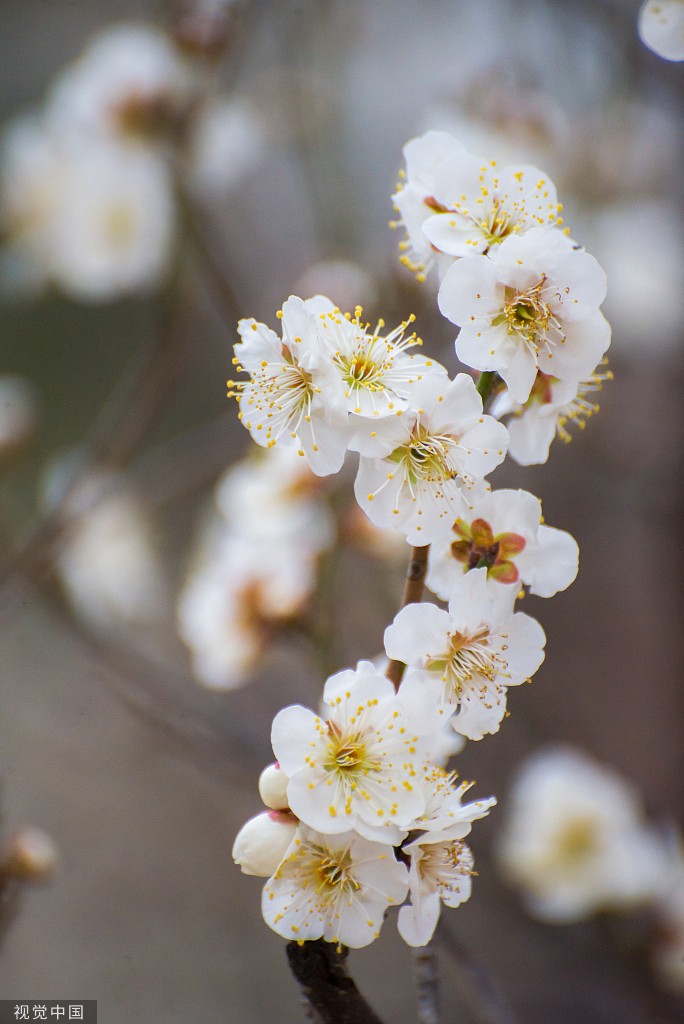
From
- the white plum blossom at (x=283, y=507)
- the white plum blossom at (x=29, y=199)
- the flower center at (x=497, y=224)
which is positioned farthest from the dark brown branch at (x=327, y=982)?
the white plum blossom at (x=29, y=199)

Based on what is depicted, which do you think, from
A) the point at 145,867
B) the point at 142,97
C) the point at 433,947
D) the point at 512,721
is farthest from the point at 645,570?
the point at 433,947

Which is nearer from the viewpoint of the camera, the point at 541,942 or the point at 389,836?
the point at 389,836

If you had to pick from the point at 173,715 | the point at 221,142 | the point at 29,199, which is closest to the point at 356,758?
the point at 173,715

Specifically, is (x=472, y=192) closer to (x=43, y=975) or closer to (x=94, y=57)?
(x=43, y=975)

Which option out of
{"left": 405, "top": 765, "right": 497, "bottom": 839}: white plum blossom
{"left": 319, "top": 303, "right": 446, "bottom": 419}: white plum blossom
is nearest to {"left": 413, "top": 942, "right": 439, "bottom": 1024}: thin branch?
{"left": 405, "top": 765, "right": 497, "bottom": 839}: white plum blossom

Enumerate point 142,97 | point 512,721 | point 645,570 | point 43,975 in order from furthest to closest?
1. point 645,570
2. point 512,721
3. point 142,97
4. point 43,975

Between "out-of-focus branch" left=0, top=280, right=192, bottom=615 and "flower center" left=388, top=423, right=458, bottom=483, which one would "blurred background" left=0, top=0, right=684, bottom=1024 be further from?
"flower center" left=388, top=423, right=458, bottom=483

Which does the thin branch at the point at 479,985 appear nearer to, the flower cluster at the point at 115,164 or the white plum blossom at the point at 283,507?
the white plum blossom at the point at 283,507
